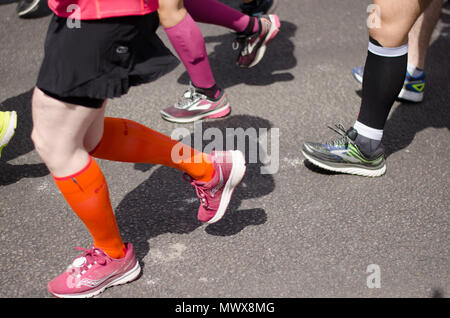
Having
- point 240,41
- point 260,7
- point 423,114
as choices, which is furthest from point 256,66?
point 423,114

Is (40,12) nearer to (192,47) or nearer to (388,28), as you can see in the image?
(192,47)

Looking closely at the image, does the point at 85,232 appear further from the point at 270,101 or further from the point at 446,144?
the point at 446,144

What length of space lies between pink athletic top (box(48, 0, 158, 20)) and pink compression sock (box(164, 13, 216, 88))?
1.27m

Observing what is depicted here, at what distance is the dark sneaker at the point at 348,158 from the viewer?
2537mm

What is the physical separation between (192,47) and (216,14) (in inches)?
21.0

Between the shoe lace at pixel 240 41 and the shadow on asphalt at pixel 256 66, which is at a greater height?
the shoe lace at pixel 240 41

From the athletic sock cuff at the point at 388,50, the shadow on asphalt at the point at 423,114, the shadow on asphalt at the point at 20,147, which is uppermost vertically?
the athletic sock cuff at the point at 388,50

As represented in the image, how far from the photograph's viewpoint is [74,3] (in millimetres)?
1470

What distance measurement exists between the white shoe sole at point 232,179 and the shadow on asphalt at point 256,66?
4.55 ft

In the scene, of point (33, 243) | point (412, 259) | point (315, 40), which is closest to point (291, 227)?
point (412, 259)

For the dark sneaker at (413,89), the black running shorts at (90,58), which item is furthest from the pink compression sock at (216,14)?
the black running shorts at (90,58)

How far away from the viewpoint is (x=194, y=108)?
3057 mm

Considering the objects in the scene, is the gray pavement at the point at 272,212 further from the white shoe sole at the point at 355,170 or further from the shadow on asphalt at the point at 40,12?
the shadow on asphalt at the point at 40,12

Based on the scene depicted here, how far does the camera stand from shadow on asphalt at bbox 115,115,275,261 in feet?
7.38
